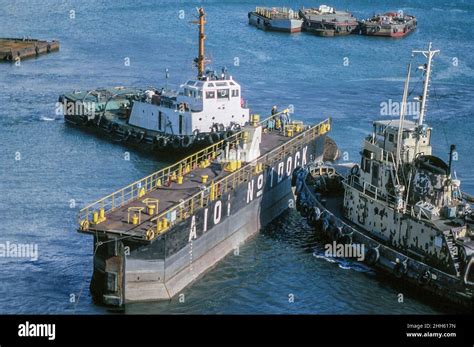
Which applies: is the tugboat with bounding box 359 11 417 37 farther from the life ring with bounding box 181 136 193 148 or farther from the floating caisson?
the life ring with bounding box 181 136 193 148

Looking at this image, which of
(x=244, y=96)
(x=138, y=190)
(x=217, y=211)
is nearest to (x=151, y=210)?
(x=138, y=190)

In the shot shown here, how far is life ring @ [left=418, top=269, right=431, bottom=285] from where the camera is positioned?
40.4m

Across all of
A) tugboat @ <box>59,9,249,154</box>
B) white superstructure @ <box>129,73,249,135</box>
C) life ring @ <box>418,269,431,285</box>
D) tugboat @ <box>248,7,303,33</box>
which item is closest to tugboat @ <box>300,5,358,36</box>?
tugboat @ <box>248,7,303,33</box>

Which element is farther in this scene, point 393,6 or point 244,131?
point 393,6

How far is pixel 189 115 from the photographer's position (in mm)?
63250

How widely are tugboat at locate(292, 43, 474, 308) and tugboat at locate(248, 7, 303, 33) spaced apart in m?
78.6

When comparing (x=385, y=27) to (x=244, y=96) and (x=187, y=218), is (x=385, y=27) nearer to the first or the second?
(x=244, y=96)

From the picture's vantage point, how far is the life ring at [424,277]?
4041 cm

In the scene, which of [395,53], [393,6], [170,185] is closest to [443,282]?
[170,185]

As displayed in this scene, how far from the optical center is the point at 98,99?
74.3m

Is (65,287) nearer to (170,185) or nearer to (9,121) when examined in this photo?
(170,185)

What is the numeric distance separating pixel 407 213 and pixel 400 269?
9.03ft

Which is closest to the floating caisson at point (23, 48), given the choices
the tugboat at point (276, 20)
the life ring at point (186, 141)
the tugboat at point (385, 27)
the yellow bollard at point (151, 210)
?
the tugboat at point (276, 20)
